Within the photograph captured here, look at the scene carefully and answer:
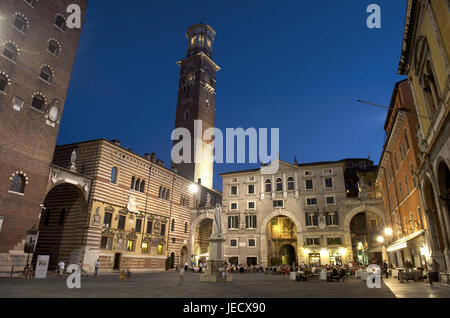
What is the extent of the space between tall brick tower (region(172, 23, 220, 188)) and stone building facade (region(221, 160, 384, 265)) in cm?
1122

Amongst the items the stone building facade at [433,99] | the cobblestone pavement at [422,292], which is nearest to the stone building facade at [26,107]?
the cobblestone pavement at [422,292]

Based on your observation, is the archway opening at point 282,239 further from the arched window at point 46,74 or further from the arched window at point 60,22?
the arched window at point 60,22

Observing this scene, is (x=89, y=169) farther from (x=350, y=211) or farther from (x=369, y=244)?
(x=369, y=244)

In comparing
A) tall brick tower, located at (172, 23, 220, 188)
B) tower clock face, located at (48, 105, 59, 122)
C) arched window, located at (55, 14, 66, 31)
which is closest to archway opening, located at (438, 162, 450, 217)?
tower clock face, located at (48, 105, 59, 122)

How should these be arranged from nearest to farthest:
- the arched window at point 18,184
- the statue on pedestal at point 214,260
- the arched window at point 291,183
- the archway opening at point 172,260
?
1. the statue on pedestal at point 214,260
2. the arched window at point 18,184
3. the archway opening at point 172,260
4. the arched window at point 291,183

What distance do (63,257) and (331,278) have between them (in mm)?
23734

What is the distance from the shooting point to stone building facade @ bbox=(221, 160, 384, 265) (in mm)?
38062

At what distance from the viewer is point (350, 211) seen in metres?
38.0

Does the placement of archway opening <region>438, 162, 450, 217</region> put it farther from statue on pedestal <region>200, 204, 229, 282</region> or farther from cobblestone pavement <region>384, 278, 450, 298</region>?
statue on pedestal <region>200, 204, 229, 282</region>

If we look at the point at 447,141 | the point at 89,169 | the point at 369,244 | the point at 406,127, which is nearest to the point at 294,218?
the point at 369,244

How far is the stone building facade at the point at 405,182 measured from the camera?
18.7m

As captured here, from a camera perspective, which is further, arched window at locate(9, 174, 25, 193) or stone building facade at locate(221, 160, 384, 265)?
stone building facade at locate(221, 160, 384, 265)

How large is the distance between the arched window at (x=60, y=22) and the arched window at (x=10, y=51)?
5.60m

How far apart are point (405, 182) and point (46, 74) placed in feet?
99.7
